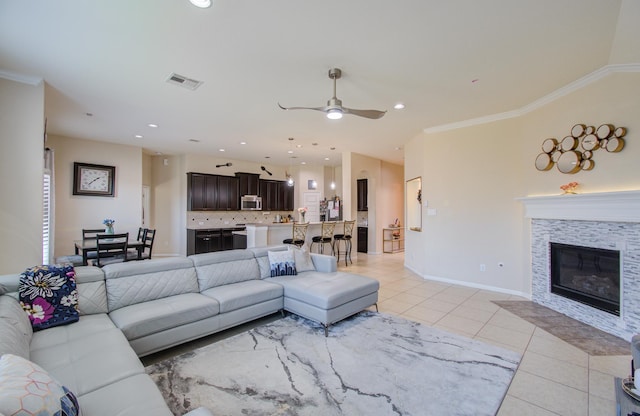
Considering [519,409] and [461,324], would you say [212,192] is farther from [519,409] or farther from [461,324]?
[519,409]

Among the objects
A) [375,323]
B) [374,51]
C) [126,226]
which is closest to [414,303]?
[375,323]

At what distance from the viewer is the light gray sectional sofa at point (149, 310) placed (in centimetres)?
162

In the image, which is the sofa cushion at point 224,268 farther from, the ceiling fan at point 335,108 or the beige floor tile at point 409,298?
the beige floor tile at point 409,298

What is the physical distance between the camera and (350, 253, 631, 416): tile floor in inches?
84.0

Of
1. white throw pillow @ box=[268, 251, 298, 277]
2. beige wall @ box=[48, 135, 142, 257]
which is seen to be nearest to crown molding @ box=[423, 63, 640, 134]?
white throw pillow @ box=[268, 251, 298, 277]

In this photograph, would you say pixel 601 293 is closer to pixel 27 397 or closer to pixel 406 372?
pixel 406 372

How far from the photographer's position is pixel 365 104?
14.1 ft

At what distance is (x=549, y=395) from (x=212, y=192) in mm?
8024

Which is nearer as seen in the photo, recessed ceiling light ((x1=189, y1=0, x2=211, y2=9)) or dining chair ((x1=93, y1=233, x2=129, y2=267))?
recessed ceiling light ((x1=189, y1=0, x2=211, y2=9))

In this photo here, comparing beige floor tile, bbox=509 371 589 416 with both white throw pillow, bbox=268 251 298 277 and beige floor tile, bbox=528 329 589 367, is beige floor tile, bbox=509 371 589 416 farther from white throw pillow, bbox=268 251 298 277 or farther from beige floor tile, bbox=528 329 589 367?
white throw pillow, bbox=268 251 298 277

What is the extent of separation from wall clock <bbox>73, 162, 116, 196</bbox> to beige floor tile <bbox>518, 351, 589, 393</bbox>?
807cm

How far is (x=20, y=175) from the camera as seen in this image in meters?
3.41

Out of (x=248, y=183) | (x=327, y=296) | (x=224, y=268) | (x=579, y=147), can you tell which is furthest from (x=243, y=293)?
(x=248, y=183)

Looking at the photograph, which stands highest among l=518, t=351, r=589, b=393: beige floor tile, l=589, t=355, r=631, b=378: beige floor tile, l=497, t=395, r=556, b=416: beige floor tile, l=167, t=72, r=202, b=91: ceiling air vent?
l=167, t=72, r=202, b=91: ceiling air vent
